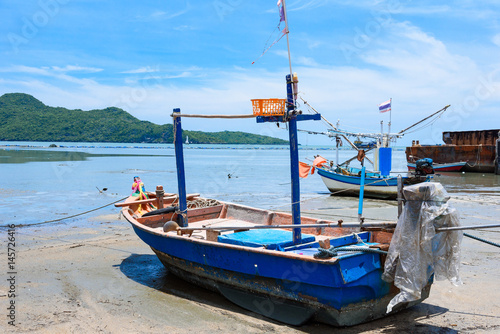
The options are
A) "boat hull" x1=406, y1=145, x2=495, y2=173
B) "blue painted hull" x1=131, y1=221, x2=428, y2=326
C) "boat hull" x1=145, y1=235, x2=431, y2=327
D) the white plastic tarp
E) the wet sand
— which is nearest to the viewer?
the white plastic tarp

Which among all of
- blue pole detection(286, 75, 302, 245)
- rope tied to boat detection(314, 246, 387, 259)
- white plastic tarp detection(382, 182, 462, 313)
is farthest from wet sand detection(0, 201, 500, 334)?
blue pole detection(286, 75, 302, 245)

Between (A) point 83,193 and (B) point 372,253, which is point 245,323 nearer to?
(B) point 372,253

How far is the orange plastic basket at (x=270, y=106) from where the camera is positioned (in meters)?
7.08

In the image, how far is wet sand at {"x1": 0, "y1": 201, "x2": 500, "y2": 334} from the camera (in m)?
6.13

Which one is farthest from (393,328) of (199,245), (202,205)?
(202,205)

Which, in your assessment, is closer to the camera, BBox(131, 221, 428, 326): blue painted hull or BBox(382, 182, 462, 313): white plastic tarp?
BBox(382, 182, 462, 313): white plastic tarp

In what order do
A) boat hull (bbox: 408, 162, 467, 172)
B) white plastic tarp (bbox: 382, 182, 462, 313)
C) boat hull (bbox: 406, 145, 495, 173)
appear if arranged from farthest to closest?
boat hull (bbox: 408, 162, 467, 172)
boat hull (bbox: 406, 145, 495, 173)
white plastic tarp (bbox: 382, 182, 462, 313)

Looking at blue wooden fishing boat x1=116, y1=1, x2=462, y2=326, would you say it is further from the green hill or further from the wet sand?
the green hill

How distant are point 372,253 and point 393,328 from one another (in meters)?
1.16

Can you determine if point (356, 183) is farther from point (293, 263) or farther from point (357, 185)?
point (293, 263)

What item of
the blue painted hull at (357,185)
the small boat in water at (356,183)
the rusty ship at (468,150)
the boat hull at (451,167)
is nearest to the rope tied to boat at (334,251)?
the blue painted hull at (357,185)

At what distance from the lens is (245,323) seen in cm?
634

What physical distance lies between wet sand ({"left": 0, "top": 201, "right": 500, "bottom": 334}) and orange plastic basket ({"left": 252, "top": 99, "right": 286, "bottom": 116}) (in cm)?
335

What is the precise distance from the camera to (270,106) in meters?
7.09
